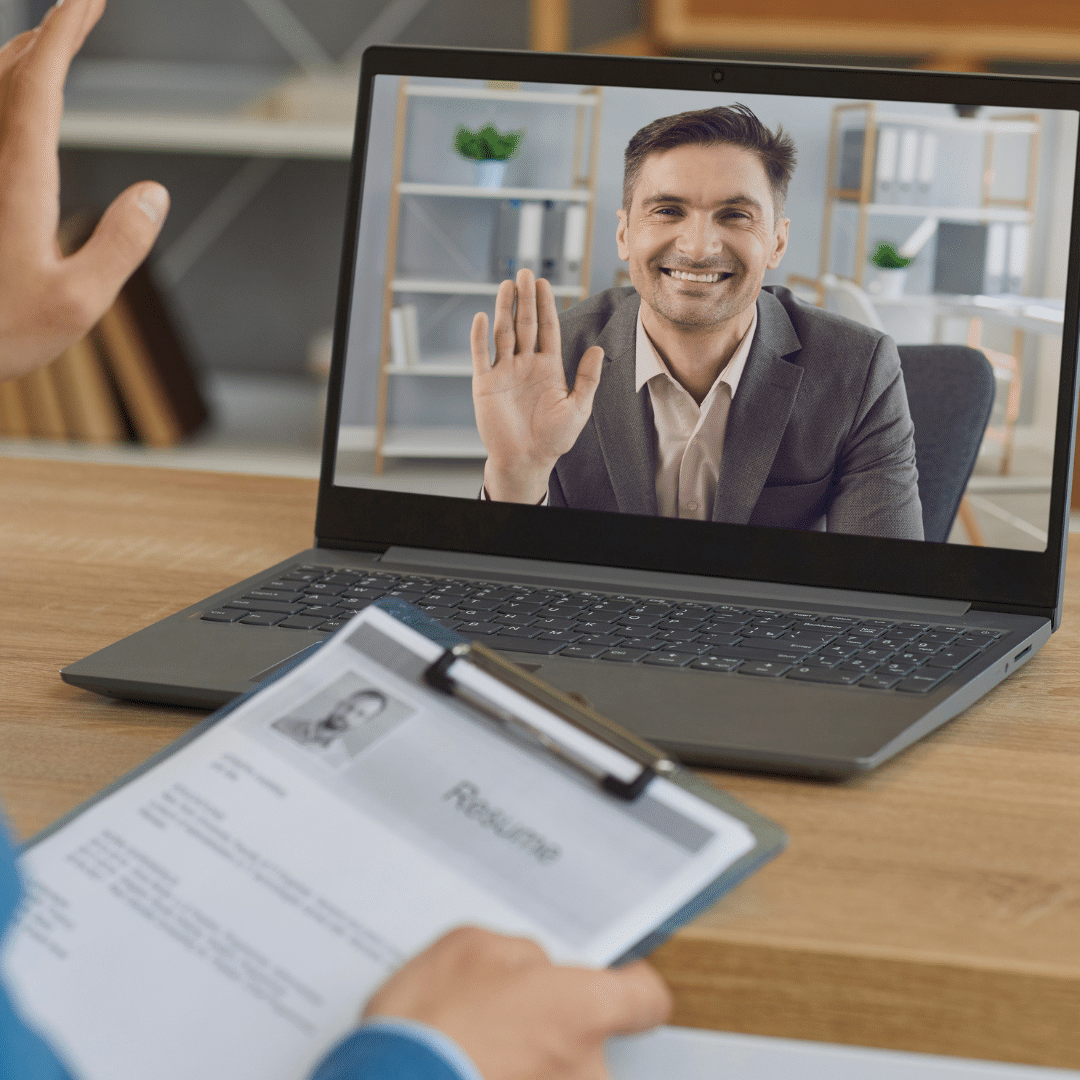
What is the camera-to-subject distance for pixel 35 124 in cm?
42

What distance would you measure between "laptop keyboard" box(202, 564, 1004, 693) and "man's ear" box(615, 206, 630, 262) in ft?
0.64

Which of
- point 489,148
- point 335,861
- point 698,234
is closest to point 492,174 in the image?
point 489,148

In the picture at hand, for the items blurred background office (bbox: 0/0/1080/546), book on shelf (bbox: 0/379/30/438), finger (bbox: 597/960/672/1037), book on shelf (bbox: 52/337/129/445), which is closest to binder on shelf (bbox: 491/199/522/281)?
finger (bbox: 597/960/672/1037)

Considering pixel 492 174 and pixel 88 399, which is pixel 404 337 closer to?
pixel 492 174

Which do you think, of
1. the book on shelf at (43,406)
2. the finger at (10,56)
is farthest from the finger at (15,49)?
the book on shelf at (43,406)

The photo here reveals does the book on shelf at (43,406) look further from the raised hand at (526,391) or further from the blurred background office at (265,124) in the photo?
the raised hand at (526,391)

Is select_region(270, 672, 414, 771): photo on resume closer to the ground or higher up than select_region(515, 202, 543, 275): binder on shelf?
closer to the ground

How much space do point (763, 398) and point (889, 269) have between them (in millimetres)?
106

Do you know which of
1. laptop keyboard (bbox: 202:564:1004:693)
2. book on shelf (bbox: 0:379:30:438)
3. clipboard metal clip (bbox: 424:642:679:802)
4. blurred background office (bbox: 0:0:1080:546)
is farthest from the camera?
book on shelf (bbox: 0:379:30:438)

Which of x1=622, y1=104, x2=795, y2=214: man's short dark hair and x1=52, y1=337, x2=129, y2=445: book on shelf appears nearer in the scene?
x1=622, y1=104, x2=795, y2=214: man's short dark hair

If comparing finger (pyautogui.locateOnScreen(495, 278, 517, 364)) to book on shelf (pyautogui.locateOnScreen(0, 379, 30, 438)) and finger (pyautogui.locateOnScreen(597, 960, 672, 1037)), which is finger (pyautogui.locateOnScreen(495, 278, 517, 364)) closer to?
finger (pyautogui.locateOnScreen(597, 960, 672, 1037))

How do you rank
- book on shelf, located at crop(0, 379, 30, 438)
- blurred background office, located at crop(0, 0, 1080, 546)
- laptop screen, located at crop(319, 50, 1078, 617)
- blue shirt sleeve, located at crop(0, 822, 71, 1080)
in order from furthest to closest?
book on shelf, located at crop(0, 379, 30, 438)
blurred background office, located at crop(0, 0, 1080, 546)
laptop screen, located at crop(319, 50, 1078, 617)
blue shirt sleeve, located at crop(0, 822, 71, 1080)

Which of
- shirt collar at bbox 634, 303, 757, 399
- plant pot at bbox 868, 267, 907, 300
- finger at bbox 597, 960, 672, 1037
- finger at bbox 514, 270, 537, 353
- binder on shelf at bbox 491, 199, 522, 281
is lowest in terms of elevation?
finger at bbox 597, 960, 672, 1037

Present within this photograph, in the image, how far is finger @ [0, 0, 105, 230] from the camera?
16.0 inches
